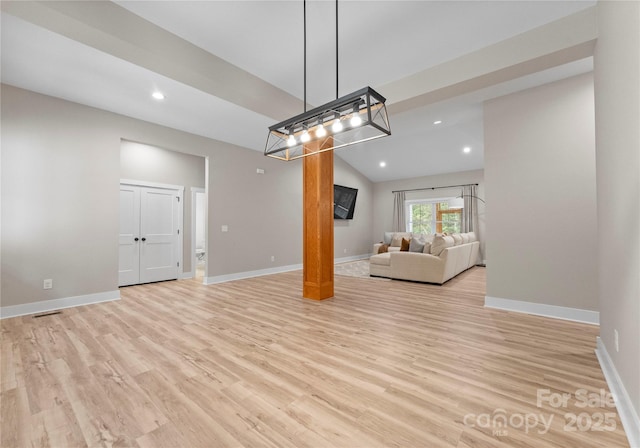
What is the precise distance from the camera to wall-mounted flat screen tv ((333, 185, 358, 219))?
8.64m

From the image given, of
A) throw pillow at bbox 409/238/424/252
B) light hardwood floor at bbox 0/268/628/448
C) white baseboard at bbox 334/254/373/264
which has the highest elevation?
throw pillow at bbox 409/238/424/252

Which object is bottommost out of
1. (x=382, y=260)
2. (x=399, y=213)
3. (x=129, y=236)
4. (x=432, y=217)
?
A: (x=382, y=260)

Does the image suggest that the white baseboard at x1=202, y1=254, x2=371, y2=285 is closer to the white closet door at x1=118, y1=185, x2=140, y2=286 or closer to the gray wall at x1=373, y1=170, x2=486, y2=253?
the white closet door at x1=118, y1=185, x2=140, y2=286

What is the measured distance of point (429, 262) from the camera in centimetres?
529

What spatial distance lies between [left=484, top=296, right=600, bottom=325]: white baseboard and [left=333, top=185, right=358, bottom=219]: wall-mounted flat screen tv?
537 centimetres

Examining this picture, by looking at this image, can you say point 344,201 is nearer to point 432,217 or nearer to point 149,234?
point 432,217

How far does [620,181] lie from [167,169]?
269 inches

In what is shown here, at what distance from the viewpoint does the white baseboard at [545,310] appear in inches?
122

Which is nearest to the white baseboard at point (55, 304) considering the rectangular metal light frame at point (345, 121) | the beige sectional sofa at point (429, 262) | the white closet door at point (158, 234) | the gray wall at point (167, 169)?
the white closet door at point (158, 234)

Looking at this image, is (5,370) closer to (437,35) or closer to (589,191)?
(437,35)

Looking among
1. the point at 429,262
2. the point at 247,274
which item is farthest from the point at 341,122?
the point at 247,274

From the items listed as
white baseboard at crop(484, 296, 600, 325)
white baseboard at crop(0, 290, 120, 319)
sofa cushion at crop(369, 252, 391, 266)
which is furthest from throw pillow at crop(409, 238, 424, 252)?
white baseboard at crop(0, 290, 120, 319)

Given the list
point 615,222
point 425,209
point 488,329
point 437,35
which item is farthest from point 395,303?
point 425,209

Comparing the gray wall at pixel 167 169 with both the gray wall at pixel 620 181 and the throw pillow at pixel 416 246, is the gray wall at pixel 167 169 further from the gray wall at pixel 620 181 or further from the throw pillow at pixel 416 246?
the gray wall at pixel 620 181
